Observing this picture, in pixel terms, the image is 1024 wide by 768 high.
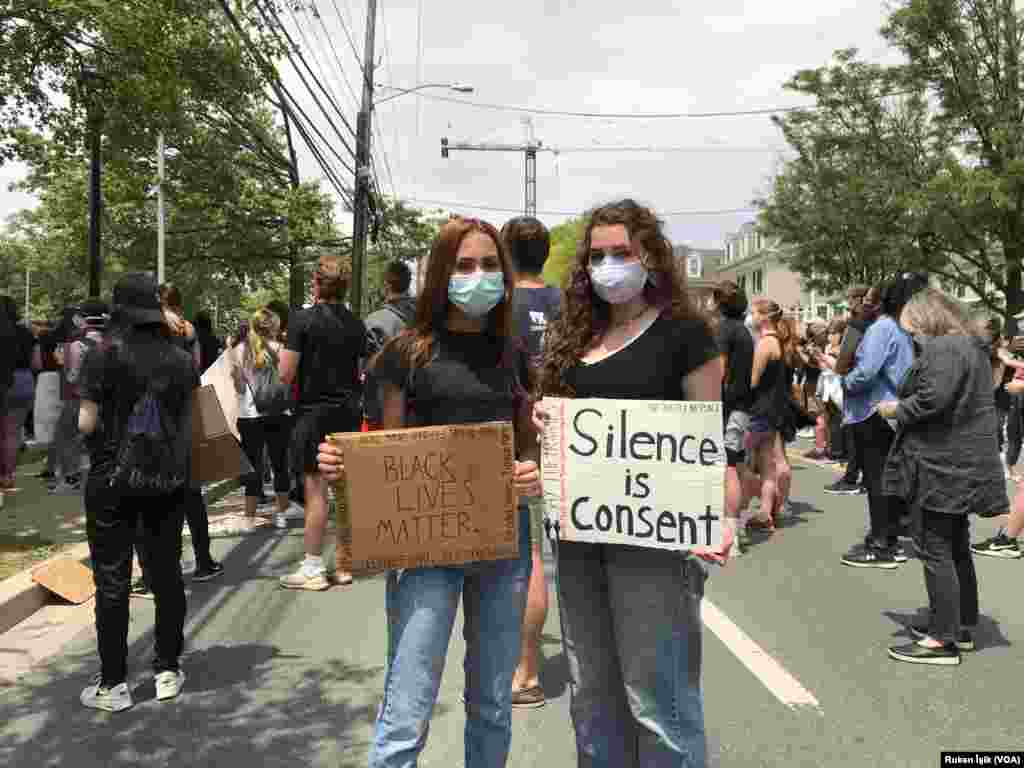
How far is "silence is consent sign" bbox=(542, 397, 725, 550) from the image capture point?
2.44 m

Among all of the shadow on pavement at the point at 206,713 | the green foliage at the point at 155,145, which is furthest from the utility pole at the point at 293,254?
the shadow on pavement at the point at 206,713

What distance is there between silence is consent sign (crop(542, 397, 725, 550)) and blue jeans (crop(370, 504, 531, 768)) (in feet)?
0.67

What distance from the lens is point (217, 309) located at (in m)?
56.4

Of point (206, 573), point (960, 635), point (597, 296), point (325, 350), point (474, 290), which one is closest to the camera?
point (474, 290)

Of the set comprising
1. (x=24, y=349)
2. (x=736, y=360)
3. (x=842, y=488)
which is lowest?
(x=842, y=488)

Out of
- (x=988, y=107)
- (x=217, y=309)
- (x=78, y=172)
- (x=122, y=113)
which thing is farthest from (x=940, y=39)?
(x=217, y=309)

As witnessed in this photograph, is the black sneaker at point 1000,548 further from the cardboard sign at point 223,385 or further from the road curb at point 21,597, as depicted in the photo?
the cardboard sign at point 223,385

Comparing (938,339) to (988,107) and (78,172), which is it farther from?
(78,172)

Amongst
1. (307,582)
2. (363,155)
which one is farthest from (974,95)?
(307,582)

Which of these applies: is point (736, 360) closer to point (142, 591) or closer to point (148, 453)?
point (148, 453)

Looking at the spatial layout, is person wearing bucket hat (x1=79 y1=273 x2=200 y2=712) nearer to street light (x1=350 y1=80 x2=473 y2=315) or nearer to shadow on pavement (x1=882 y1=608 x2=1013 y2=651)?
shadow on pavement (x1=882 y1=608 x2=1013 y2=651)

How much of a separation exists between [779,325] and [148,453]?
15.9 feet

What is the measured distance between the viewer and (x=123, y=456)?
3.73m

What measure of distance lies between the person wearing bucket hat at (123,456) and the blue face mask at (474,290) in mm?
1841
